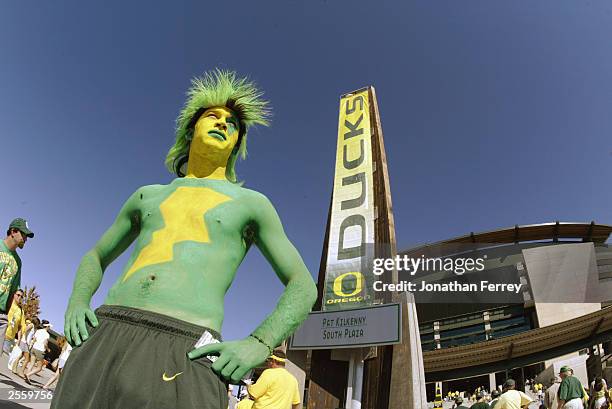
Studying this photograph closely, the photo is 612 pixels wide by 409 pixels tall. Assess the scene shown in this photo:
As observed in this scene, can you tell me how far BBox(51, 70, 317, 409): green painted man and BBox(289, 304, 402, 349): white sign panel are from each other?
36.0 ft

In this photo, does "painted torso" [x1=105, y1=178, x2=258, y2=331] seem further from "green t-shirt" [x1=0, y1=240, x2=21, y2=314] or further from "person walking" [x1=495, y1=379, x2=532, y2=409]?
"person walking" [x1=495, y1=379, x2=532, y2=409]

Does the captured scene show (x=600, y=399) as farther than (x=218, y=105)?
Yes

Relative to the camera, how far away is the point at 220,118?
72.8 inches

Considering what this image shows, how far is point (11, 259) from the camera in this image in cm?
418

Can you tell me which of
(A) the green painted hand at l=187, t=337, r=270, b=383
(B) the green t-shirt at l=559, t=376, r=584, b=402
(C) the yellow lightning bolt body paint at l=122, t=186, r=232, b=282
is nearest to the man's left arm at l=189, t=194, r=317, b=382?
(A) the green painted hand at l=187, t=337, r=270, b=383

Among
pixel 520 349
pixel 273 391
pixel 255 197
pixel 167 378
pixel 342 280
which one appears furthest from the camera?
pixel 520 349

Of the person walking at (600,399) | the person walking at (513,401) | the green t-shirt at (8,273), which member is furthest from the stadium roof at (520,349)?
the green t-shirt at (8,273)

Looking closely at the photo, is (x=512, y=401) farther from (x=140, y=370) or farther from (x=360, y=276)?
(x=140, y=370)

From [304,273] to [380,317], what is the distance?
1136cm

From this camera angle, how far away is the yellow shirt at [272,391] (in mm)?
4785

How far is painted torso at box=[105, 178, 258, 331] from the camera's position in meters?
1.34

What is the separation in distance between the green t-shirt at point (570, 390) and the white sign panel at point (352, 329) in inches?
158

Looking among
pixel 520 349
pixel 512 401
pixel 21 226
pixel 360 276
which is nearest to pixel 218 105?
pixel 21 226

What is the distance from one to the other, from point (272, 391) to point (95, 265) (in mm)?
3721
